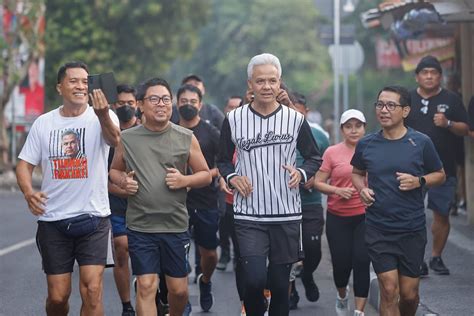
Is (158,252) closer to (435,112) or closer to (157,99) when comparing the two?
(157,99)

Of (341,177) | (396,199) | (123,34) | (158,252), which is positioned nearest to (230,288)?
(341,177)

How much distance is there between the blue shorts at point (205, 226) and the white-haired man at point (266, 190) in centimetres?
259

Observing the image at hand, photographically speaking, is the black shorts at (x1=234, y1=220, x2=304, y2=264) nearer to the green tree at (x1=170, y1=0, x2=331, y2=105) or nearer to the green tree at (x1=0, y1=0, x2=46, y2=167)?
the green tree at (x1=0, y1=0, x2=46, y2=167)

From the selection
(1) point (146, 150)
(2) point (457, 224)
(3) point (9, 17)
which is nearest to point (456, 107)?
(1) point (146, 150)

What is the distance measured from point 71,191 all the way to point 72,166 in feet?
0.53

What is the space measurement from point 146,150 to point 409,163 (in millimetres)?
1782

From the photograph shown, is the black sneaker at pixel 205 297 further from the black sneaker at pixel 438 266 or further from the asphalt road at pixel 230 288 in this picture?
the black sneaker at pixel 438 266

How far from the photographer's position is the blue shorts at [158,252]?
8695 millimetres

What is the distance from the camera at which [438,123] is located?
12234 mm

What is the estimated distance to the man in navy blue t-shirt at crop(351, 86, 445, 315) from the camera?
8.88 metres

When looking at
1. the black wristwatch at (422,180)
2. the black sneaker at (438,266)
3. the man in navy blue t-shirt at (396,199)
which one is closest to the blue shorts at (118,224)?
the man in navy blue t-shirt at (396,199)

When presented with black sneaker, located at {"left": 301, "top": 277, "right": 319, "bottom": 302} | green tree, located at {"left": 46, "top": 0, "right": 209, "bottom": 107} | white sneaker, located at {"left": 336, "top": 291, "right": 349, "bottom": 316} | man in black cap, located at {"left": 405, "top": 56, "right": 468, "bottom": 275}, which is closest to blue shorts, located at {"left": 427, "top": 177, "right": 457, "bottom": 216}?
man in black cap, located at {"left": 405, "top": 56, "right": 468, "bottom": 275}

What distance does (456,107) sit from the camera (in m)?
12.4

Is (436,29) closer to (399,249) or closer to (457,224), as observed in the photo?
(457,224)
